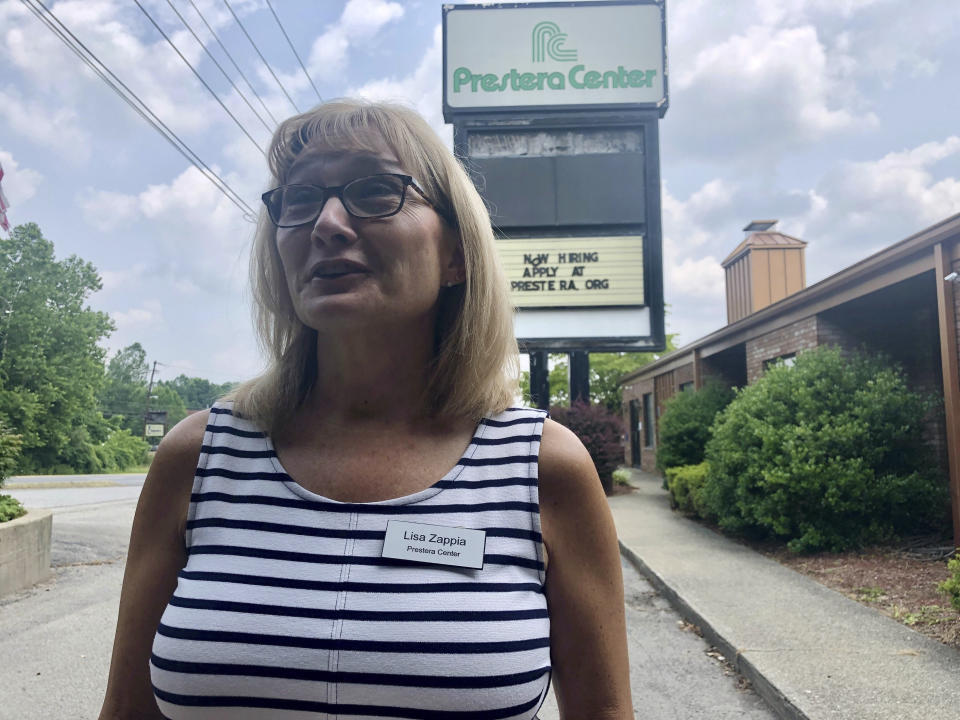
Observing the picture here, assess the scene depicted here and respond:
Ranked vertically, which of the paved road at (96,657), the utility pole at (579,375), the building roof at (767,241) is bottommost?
the paved road at (96,657)

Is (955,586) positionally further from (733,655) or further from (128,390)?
(128,390)

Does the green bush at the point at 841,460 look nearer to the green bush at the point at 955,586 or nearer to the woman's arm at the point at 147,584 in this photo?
the green bush at the point at 955,586

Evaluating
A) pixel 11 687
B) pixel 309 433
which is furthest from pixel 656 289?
pixel 309 433

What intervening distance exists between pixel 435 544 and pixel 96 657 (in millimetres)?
4527

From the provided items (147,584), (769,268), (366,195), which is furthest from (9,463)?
(769,268)

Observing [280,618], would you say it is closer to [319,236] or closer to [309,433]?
[309,433]

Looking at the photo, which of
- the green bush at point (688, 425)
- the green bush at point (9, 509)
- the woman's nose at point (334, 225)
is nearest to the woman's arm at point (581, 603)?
the woman's nose at point (334, 225)

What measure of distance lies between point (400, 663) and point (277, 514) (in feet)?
1.04

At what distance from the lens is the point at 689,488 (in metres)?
11.7

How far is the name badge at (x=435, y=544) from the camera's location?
3.88 feet

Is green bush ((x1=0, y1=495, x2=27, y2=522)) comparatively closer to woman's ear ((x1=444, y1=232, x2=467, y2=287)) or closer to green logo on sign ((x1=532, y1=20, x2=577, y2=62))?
woman's ear ((x1=444, y1=232, x2=467, y2=287))

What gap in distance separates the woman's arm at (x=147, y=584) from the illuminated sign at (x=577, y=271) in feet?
34.4

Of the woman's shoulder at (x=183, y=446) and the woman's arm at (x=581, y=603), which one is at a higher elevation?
the woman's shoulder at (x=183, y=446)

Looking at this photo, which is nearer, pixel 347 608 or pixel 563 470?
pixel 347 608
